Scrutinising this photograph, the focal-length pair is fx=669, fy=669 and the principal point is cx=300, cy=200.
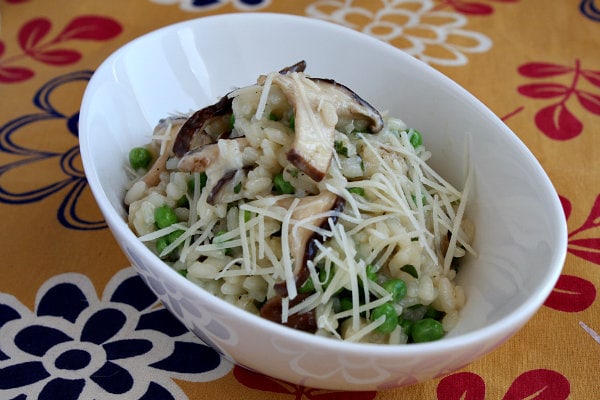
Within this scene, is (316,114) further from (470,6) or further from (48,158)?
(470,6)

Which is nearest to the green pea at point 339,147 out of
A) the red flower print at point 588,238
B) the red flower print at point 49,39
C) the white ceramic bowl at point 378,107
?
the white ceramic bowl at point 378,107

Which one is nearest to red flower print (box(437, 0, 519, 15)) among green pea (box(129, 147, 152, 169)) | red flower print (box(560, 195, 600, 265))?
red flower print (box(560, 195, 600, 265))

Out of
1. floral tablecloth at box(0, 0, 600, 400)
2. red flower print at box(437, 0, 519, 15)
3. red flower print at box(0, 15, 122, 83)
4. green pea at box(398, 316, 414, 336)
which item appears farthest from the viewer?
red flower print at box(437, 0, 519, 15)

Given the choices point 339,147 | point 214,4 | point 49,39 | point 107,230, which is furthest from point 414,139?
point 49,39

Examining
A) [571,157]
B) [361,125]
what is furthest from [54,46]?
[571,157]

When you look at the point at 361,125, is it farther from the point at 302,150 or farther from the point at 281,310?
the point at 281,310

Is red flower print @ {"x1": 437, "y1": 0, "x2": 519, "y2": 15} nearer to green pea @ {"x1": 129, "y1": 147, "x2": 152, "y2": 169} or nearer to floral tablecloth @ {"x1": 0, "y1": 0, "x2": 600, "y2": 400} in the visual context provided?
floral tablecloth @ {"x1": 0, "y1": 0, "x2": 600, "y2": 400}
